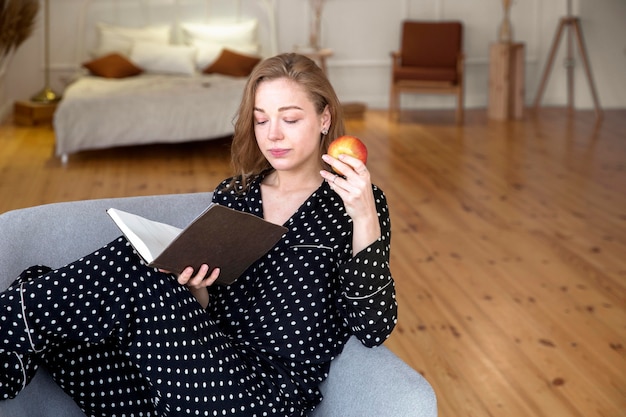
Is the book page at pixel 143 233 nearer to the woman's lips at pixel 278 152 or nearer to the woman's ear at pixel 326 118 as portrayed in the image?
the woman's lips at pixel 278 152

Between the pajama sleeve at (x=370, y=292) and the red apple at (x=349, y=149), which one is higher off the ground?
the red apple at (x=349, y=149)

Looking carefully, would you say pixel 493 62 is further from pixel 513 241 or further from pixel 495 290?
pixel 495 290

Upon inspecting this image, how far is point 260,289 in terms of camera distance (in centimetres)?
189

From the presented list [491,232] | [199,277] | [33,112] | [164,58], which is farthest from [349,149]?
[33,112]

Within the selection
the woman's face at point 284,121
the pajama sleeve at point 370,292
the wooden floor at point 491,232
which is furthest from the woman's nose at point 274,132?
the wooden floor at point 491,232

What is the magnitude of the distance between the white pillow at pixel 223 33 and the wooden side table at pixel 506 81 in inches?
85.9

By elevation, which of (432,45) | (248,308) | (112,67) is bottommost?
(248,308)

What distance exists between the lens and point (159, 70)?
758 cm

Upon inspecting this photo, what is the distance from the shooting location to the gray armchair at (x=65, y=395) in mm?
1524

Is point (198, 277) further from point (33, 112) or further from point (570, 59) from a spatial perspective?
point (570, 59)

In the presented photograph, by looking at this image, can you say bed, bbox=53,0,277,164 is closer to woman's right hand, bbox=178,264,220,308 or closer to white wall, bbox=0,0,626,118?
white wall, bbox=0,0,626,118

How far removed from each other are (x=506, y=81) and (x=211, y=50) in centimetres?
263

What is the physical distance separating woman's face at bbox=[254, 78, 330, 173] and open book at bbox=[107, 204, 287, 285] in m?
0.23

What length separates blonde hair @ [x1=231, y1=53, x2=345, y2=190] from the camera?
193cm
